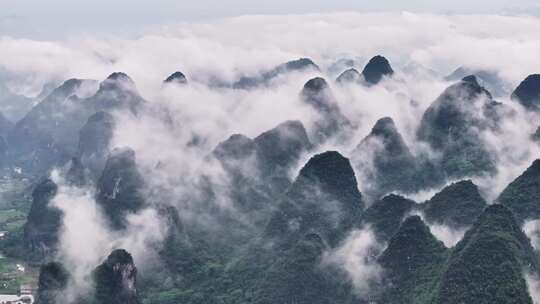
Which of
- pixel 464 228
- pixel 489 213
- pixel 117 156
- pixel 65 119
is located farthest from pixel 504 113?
pixel 65 119

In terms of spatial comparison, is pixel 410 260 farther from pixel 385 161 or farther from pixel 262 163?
pixel 262 163

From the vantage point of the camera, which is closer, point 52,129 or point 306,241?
point 306,241

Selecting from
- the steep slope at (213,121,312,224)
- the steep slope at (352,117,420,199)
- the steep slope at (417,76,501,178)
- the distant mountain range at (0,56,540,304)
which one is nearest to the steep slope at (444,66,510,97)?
the distant mountain range at (0,56,540,304)

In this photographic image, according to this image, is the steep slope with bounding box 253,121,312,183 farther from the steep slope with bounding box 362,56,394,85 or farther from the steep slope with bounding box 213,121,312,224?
the steep slope with bounding box 362,56,394,85

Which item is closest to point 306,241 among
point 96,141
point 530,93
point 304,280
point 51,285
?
point 304,280

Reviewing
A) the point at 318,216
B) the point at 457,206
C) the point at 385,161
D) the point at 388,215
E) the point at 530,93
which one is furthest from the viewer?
the point at 530,93

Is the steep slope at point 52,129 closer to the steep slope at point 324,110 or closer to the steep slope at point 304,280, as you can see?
the steep slope at point 324,110

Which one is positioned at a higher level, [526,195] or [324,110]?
[324,110]
